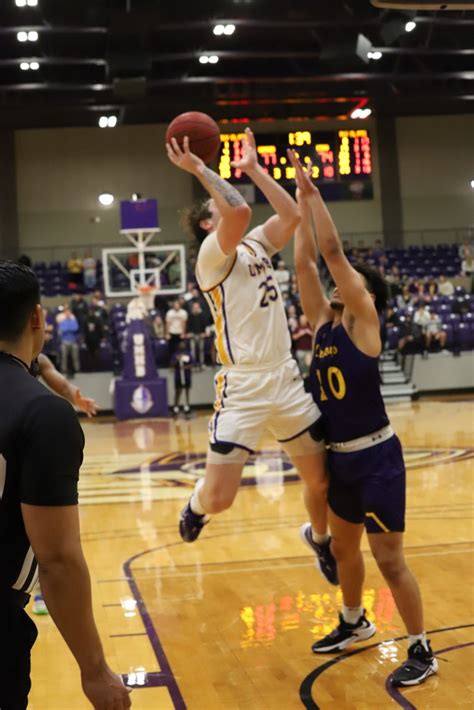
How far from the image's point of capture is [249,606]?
523cm

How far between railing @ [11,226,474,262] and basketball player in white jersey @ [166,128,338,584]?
20984 millimetres

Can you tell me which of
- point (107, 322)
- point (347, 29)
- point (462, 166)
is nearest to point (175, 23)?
point (347, 29)

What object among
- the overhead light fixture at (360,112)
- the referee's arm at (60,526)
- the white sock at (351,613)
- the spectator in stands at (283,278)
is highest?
the overhead light fixture at (360,112)

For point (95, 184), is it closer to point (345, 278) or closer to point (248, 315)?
point (248, 315)

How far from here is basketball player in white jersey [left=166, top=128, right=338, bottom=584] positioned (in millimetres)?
4703

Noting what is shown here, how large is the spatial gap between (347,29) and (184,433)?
33.9 ft

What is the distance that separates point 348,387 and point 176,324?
15135 mm

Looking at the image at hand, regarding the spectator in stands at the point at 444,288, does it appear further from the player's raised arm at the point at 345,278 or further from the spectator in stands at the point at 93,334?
the player's raised arm at the point at 345,278

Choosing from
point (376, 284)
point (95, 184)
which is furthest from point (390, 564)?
point (95, 184)

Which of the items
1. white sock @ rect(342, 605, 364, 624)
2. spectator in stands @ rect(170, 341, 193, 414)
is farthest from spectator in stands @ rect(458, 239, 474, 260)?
white sock @ rect(342, 605, 364, 624)

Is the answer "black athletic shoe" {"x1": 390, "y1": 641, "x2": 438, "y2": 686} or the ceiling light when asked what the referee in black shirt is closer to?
"black athletic shoe" {"x1": 390, "y1": 641, "x2": 438, "y2": 686}

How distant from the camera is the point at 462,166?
27719mm

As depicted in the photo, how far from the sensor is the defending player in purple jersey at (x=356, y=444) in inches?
160

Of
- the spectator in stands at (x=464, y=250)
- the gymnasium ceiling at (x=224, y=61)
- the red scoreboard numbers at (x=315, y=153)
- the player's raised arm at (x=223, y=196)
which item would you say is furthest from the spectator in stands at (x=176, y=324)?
the player's raised arm at (x=223, y=196)
